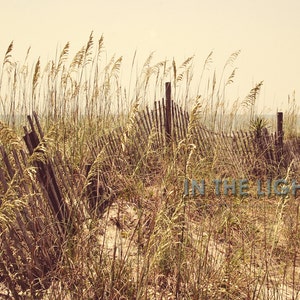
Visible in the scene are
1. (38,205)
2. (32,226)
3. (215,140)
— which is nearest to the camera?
(32,226)

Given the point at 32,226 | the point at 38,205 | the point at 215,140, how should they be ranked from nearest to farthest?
the point at 32,226 → the point at 38,205 → the point at 215,140

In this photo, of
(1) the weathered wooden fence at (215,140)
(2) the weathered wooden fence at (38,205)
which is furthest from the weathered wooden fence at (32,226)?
(1) the weathered wooden fence at (215,140)

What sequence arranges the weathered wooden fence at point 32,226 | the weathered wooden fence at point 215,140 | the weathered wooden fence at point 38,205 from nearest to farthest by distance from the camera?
the weathered wooden fence at point 38,205 → the weathered wooden fence at point 32,226 → the weathered wooden fence at point 215,140

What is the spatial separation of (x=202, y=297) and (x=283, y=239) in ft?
7.37

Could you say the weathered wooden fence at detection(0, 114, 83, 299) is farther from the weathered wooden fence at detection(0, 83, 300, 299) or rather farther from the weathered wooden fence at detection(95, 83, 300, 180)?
the weathered wooden fence at detection(95, 83, 300, 180)

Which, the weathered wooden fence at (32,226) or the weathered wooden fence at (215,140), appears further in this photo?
the weathered wooden fence at (215,140)

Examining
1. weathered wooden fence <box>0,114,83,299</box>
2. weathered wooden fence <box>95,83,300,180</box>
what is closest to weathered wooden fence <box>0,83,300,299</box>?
weathered wooden fence <box>0,114,83,299</box>

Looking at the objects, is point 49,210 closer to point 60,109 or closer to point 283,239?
point 60,109

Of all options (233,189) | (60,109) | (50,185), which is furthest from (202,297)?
(60,109)

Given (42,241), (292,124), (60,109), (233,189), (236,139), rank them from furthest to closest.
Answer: (292,124)
(236,139)
(233,189)
(60,109)
(42,241)

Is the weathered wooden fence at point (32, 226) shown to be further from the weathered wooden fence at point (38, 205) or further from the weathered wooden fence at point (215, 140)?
the weathered wooden fence at point (215, 140)

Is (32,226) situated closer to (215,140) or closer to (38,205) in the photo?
(38,205)

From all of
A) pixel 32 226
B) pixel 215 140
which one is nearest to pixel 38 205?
pixel 32 226

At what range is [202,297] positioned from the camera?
2.38m
